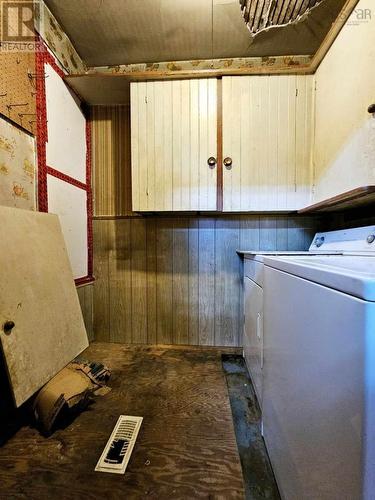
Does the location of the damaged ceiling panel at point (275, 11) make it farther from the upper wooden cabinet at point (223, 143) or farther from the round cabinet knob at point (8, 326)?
the round cabinet knob at point (8, 326)

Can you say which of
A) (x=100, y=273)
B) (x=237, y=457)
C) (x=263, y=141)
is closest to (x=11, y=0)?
(x=263, y=141)

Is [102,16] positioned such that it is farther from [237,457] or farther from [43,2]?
[237,457]

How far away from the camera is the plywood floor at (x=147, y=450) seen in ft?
2.97

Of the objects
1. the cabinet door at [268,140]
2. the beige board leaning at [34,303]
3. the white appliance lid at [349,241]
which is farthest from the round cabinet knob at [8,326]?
the white appliance lid at [349,241]

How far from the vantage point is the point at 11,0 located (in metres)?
1.33

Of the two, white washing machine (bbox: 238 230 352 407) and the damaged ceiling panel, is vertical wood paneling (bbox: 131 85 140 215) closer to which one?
the damaged ceiling panel

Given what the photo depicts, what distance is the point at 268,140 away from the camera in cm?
168

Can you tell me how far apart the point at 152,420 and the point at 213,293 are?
107cm

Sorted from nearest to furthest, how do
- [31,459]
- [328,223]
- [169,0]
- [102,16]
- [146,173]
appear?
[31,459] < [169,0] < [102,16] < [146,173] < [328,223]

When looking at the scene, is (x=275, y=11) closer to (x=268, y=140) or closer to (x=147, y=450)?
(x=268, y=140)

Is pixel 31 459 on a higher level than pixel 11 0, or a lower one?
lower

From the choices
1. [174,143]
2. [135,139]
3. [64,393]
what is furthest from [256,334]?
[135,139]

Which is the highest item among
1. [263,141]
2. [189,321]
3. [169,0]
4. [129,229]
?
[169,0]

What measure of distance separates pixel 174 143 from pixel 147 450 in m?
1.81
